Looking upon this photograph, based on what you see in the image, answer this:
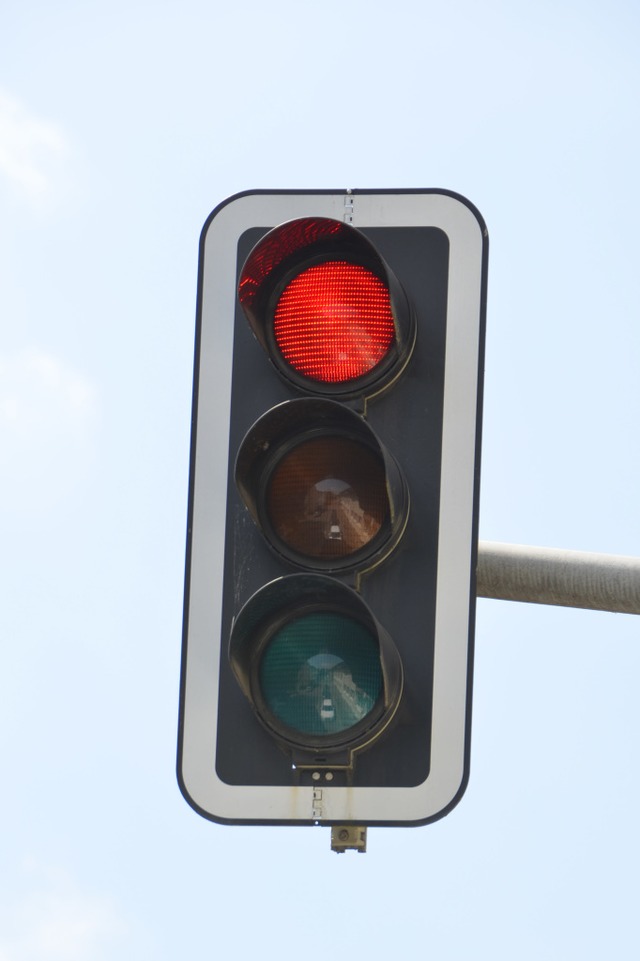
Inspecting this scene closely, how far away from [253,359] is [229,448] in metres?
0.19

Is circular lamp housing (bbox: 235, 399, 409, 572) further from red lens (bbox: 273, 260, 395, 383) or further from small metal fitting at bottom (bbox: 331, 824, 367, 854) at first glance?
small metal fitting at bottom (bbox: 331, 824, 367, 854)

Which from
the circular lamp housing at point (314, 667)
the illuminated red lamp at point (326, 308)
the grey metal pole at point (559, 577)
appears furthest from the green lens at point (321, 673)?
the grey metal pole at point (559, 577)

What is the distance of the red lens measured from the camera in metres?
3.26

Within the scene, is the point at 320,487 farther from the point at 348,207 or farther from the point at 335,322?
the point at 348,207

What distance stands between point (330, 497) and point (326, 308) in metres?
0.38

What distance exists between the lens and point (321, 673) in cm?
306

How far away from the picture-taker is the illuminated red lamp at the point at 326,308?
326cm

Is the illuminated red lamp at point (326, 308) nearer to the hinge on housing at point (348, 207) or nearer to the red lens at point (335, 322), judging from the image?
the red lens at point (335, 322)

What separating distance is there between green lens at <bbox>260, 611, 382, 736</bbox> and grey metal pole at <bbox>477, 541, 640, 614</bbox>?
63 cm

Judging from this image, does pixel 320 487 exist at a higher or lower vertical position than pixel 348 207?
lower

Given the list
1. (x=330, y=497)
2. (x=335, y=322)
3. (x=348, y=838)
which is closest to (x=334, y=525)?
(x=330, y=497)

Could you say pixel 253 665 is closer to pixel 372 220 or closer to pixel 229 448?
pixel 229 448

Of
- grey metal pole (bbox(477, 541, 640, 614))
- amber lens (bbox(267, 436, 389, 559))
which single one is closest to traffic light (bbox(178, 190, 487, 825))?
amber lens (bbox(267, 436, 389, 559))

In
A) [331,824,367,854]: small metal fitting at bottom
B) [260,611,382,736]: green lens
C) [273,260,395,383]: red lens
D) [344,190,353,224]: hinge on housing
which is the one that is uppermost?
[344,190,353,224]: hinge on housing
